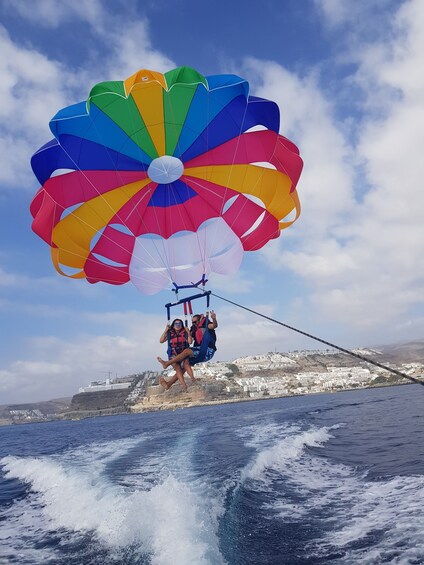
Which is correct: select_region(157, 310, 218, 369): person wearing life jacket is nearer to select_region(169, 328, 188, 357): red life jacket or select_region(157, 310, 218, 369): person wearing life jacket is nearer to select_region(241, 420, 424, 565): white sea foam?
select_region(169, 328, 188, 357): red life jacket

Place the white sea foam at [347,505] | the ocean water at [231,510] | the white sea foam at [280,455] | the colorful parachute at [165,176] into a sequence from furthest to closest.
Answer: the white sea foam at [280,455] → the colorful parachute at [165,176] → the ocean water at [231,510] → the white sea foam at [347,505]

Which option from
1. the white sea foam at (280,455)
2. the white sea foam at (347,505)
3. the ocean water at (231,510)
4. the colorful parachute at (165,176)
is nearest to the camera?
the white sea foam at (347,505)

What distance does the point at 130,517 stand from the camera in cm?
803

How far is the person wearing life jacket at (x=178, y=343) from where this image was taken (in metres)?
8.93

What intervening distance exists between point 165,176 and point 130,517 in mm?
6673

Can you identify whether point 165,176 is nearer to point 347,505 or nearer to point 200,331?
point 200,331

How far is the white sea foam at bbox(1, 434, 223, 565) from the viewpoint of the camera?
264 inches

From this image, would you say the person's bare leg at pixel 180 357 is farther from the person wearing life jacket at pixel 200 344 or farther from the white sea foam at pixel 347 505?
the white sea foam at pixel 347 505

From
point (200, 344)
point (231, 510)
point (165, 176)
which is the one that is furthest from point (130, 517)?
point (165, 176)

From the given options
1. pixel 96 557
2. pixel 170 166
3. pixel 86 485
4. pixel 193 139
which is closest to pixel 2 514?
pixel 86 485

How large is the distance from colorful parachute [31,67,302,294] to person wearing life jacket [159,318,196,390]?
59.1 inches

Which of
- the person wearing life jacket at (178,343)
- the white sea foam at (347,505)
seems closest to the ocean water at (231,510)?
the white sea foam at (347,505)

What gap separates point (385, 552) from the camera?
629 centimetres

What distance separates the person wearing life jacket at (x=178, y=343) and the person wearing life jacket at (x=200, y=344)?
0.12 m
